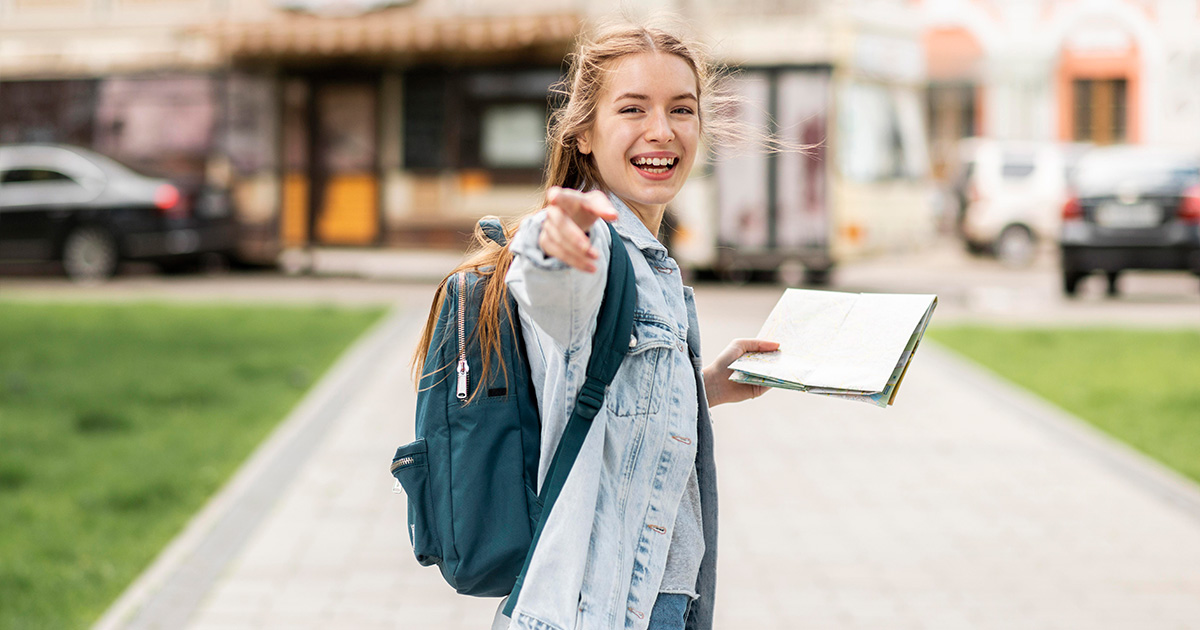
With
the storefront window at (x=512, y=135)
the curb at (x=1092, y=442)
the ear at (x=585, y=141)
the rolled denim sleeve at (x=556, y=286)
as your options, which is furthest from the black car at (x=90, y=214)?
the rolled denim sleeve at (x=556, y=286)

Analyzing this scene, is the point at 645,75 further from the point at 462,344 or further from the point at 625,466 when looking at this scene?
the point at 625,466

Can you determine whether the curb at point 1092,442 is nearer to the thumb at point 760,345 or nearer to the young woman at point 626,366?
the thumb at point 760,345

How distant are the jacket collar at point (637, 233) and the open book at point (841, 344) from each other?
26 centimetres

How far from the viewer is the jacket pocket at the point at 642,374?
1.99 m

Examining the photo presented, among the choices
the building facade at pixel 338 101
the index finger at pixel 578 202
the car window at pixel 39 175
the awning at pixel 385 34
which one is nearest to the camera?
the index finger at pixel 578 202

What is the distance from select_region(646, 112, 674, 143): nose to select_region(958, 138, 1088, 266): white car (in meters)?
20.1

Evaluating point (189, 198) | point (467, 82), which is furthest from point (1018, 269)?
point (189, 198)

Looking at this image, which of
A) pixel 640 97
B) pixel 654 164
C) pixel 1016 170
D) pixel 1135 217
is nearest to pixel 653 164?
pixel 654 164

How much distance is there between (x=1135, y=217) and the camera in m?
14.1

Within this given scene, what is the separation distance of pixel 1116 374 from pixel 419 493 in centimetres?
834

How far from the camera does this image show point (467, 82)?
18969 millimetres

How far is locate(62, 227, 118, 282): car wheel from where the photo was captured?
15641mm

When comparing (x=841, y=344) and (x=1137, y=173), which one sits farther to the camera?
(x=1137, y=173)

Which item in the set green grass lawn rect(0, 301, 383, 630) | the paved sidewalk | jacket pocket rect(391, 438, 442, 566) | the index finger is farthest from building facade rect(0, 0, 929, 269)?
the index finger
